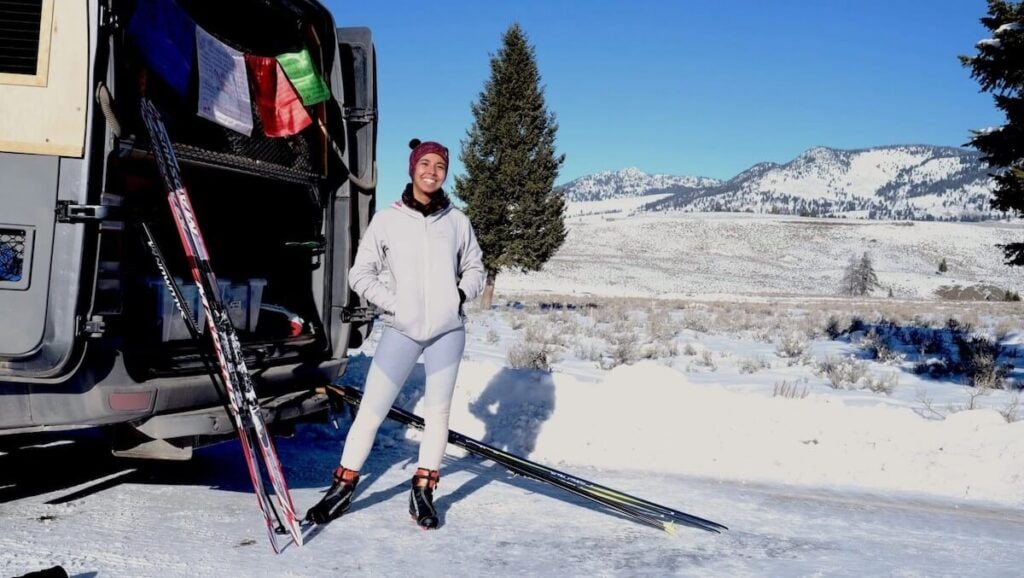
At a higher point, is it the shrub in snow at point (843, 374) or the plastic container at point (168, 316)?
the plastic container at point (168, 316)

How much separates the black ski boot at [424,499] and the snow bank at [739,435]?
1866 millimetres

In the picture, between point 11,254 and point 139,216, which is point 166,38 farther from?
point 11,254

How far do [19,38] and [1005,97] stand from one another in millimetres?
10763

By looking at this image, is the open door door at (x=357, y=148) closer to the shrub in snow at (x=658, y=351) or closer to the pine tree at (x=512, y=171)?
the shrub in snow at (x=658, y=351)

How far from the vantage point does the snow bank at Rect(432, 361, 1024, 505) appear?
5.14 metres

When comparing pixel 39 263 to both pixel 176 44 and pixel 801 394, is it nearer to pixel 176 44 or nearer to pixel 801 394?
pixel 176 44

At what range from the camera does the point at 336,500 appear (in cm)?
384

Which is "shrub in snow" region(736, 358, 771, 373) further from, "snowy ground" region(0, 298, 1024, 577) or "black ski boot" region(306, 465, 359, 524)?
"black ski boot" region(306, 465, 359, 524)

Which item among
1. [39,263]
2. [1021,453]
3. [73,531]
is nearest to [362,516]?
[73,531]

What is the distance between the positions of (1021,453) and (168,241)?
223 inches

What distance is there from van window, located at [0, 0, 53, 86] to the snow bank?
391 cm

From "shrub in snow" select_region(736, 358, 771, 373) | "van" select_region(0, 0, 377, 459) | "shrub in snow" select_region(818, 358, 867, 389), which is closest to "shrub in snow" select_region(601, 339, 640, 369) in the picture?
"shrub in snow" select_region(736, 358, 771, 373)

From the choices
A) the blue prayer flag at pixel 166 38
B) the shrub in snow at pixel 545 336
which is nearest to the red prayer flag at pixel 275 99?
the blue prayer flag at pixel 166 38

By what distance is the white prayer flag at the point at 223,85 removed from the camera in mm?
3967
